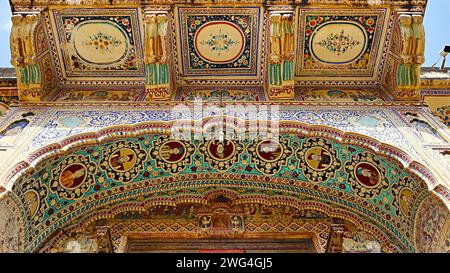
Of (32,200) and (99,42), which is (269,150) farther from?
(32,200)

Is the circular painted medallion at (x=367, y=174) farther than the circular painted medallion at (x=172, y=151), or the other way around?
the circular painted medallion at (x=172, y=151)

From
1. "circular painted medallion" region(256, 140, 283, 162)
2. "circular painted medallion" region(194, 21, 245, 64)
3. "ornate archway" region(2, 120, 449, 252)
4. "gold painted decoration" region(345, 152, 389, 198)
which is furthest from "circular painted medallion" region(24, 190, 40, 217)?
"gold painted decoration" region(345, 152, 389, 198)

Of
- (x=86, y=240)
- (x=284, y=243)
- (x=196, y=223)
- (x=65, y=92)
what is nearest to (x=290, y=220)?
(x=284, y=243)

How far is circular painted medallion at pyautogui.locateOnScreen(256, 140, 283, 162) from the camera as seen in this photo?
6.19 metres

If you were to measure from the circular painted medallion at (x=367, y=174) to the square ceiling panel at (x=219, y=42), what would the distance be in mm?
2164

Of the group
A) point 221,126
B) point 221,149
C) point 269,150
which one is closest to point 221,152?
point 221,149

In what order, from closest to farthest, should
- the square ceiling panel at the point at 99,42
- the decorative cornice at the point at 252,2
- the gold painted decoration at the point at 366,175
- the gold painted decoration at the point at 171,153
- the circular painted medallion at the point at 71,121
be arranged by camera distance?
the gold painted decoration at the point at 366,175 < the circular painted medallion at the point at 71,121 < the gold painted decoration at the point at 171,153 < the decorative cornice at the point at 252,2 < the square ceiling panel at the point at 99,42

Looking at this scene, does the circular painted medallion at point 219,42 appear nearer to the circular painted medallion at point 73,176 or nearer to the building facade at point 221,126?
the building facade at point 221,126

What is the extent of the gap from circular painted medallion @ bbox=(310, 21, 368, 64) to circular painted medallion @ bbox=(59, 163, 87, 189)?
3794 mm

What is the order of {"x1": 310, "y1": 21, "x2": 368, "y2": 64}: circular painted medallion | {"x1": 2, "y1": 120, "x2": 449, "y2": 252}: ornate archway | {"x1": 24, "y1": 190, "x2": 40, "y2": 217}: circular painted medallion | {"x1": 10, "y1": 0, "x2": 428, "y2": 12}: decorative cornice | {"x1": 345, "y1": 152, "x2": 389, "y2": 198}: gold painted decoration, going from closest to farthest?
{"x1": 24, "y1": 190, "x2": 40, "y2": 217}: circular painted medallion, {"x1": 2, "y1": 120, "x2": 449, "y2": 252}: ornate archway, {"x1": 345, "y1": 152, "x2": 389, "y2": 198}: gold painted decoration, {"x1": 10, "y1": 0, "x2": 428, "y2": 12}: decorative cornice, {"x1": 310, "y1": 21, "x2": 368, "y2": 64}: circular painted medallion

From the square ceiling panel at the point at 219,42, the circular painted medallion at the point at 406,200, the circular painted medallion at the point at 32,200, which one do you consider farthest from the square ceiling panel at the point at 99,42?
the circular painted medallion at the point at 406,200

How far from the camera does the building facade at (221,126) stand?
5863 mm

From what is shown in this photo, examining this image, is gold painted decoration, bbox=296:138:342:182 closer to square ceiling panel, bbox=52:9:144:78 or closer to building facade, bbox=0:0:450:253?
building facade, bbox=0:0:450:253

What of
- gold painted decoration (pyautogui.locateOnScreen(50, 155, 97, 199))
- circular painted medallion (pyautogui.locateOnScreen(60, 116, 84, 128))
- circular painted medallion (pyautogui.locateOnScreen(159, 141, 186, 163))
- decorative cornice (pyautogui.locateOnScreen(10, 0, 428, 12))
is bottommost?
gold painted decoration (pyautogui.locateOnScreen(50, 155, 97, 199))
